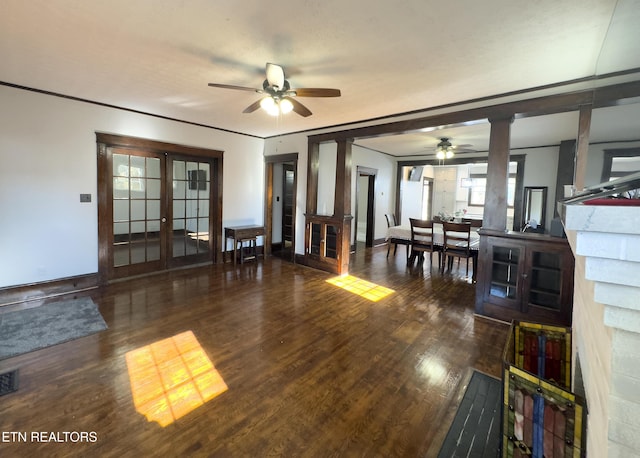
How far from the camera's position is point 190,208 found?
18.0 ft

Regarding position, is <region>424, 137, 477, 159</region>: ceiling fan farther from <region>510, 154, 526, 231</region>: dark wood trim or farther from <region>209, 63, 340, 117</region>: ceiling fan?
<region>209, 63, 340, 117</region>: ceiling fan

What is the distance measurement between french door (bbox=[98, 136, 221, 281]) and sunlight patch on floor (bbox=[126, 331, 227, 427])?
8.45 ft

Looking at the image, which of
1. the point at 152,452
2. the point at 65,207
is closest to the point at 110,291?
the point at 65,207

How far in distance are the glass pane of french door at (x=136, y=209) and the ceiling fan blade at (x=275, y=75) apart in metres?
3.15

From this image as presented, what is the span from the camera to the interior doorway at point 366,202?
24.5 ft

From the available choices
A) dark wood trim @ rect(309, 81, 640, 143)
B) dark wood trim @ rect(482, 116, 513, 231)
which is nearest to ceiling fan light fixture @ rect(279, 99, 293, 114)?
dark wood trim @ rect(309, 81, 640, 143)

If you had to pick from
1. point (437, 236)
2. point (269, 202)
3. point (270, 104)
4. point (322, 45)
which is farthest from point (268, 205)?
point (322, 45)

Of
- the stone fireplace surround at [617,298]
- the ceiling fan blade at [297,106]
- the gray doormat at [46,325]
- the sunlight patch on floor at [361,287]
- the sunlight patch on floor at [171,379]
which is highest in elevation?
the ceiling fan blade at [297,106]

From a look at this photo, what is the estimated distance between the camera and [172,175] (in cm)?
513

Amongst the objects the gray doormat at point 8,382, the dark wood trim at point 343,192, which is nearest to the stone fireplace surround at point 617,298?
the gray doormat at point 8,382

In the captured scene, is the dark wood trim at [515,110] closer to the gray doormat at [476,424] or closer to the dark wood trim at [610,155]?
the dark wood trim at [610,155]

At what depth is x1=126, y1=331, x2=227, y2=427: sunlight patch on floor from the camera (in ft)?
6.47

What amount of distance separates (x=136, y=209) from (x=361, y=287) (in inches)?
152

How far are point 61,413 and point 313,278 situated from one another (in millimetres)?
3535
